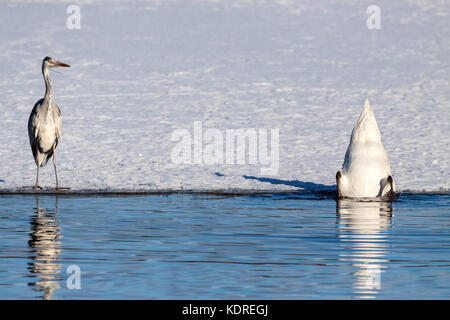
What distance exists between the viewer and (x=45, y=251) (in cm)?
991

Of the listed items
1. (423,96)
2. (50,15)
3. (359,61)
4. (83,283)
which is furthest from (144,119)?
(83,283)

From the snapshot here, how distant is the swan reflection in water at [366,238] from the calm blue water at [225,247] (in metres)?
0.01

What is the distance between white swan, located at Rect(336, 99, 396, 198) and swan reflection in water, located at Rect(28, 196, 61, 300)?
3.95 metres

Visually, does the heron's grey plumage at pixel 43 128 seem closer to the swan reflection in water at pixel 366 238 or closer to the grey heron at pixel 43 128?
the grey heron at pixel 43 128

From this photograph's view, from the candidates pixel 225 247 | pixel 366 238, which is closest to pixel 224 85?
pixel 366 238

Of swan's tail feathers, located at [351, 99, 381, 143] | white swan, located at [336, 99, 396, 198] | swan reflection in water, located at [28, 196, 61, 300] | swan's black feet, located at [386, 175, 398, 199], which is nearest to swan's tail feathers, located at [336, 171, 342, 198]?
white swan, located at [336, 99, 396, 198]

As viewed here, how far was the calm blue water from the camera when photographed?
8117 millimetres

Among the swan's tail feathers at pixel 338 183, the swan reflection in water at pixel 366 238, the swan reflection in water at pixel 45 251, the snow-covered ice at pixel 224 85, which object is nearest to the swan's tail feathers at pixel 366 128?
the swan's tail feathers at pixel 338 183

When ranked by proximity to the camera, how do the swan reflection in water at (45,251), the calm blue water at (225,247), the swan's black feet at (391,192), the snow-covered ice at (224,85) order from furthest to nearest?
the snow-covered ice at (224,85), the swan's black feet at (391,192), the swan reflection in water at (45,251), the calm blue water at (225,247)

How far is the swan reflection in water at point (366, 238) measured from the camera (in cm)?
834

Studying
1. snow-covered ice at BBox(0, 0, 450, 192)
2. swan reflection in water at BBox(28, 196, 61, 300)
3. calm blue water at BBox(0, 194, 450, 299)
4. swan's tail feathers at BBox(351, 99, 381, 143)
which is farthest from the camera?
snow-covered ice at BBox(0, 0, 450, 192)

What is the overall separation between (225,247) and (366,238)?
1.50 meters

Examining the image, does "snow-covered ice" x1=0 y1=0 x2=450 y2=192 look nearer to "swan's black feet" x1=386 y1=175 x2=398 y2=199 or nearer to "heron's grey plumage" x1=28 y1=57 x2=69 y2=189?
"heron's grey plumage" x1=28 y1=57 x2=69 y2=189
